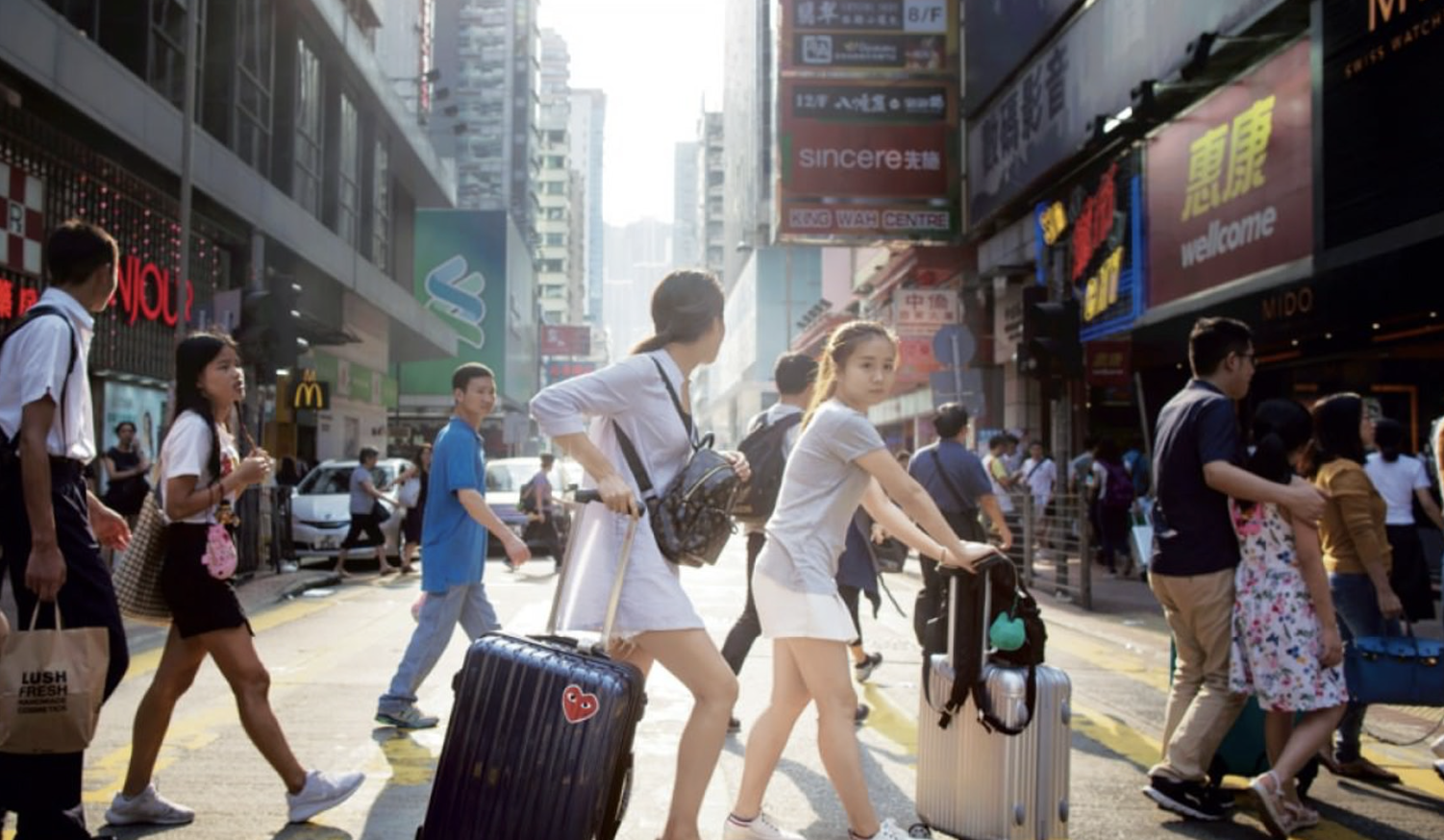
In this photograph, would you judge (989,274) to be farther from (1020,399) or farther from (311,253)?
(311,253)

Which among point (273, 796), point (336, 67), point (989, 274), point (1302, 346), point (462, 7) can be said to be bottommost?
point (273, 796)

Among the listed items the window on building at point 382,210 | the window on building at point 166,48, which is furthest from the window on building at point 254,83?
the window on building at point 382,210

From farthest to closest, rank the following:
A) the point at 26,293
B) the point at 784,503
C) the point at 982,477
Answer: the point at 26,293 < the point at 982,477 < the point at 784,503

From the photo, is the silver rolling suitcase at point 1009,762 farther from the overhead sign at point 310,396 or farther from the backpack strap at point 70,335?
the overhead sign at point 310,396

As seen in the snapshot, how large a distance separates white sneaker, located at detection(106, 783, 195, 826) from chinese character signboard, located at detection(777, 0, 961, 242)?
21571 millimetres

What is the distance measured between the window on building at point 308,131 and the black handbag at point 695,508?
23628 mm

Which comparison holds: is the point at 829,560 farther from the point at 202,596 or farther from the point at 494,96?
the point at 494,96

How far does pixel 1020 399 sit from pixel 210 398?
20.6 m

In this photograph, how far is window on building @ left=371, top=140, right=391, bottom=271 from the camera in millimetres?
33031

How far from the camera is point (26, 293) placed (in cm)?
1388

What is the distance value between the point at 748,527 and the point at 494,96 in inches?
4386

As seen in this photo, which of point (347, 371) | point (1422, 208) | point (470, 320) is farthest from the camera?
point (470, 320)

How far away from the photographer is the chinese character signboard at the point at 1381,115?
32.1ft

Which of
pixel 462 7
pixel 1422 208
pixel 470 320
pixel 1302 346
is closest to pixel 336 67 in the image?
pixel 1302 346
